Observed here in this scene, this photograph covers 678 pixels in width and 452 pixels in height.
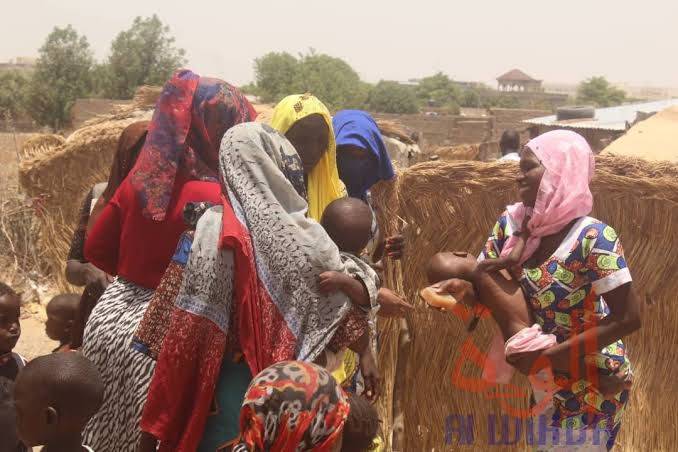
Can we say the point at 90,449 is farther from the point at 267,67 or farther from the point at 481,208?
the point at 267,67

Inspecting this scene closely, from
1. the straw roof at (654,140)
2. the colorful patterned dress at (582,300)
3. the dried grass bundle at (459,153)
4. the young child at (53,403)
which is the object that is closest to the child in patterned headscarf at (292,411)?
the young child at (53,403)

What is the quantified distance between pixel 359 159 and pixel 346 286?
133 centimetres

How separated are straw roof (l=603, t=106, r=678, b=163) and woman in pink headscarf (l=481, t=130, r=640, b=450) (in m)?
4.01

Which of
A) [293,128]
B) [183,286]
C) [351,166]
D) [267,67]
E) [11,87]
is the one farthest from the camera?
[267,67]

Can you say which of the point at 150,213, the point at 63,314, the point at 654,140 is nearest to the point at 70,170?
the point at 63,314

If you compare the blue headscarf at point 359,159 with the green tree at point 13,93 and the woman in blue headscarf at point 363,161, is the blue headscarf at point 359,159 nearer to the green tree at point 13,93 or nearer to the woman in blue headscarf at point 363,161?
the woman in blue headscarf at point 363,161

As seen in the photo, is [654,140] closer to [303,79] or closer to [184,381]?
[184,381]

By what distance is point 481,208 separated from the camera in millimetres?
3998

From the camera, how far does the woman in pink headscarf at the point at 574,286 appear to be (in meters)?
2.67

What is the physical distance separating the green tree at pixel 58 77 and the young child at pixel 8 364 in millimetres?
29254

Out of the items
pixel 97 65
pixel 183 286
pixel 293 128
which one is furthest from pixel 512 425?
pixel 97 65

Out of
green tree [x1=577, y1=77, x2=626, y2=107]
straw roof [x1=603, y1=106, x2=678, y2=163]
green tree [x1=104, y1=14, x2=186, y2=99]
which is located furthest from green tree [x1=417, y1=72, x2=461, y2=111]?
straw roof [x1=603, y1=106, x2=678, y2=163]

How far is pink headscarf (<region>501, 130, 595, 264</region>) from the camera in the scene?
2734 millimetres

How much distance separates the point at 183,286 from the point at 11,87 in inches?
1428
